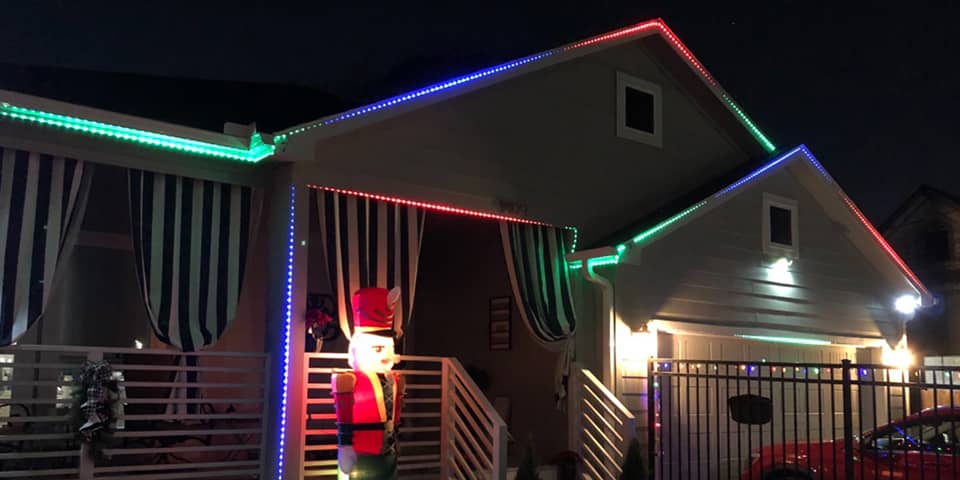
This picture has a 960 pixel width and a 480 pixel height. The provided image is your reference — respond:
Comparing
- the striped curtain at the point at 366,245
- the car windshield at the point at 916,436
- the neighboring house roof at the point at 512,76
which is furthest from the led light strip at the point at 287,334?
the car windshield at the point at 916,436

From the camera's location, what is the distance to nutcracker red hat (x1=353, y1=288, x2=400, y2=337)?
27.2 ft

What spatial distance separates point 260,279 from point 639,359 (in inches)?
201

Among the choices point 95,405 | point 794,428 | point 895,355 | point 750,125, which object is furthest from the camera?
point 895,355

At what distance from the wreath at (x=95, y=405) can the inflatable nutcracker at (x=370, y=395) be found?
1893 millimetres

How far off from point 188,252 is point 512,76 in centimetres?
437

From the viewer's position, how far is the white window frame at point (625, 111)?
11.9 meters

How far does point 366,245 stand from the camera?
910cm

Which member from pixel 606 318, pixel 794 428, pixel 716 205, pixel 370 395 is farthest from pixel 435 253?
pixel 794 428

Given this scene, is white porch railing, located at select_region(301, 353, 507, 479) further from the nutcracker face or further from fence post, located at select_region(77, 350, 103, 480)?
fence post, located at select_region(77, 350, 103, 480)

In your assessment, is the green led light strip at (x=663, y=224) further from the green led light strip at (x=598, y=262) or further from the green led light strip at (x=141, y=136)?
the green led light strip at (x=141, y=136)

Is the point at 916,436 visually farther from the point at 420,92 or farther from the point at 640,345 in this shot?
the point at 420,92

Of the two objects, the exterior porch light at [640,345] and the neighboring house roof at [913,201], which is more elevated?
the neighboring house roof at [913,201]

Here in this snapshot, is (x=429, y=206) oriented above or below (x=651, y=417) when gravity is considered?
above

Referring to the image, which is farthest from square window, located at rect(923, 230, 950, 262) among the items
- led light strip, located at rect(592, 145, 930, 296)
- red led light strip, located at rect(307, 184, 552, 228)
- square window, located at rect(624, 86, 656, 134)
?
red led light strip, located at rect(307, 184, 552, 228)
